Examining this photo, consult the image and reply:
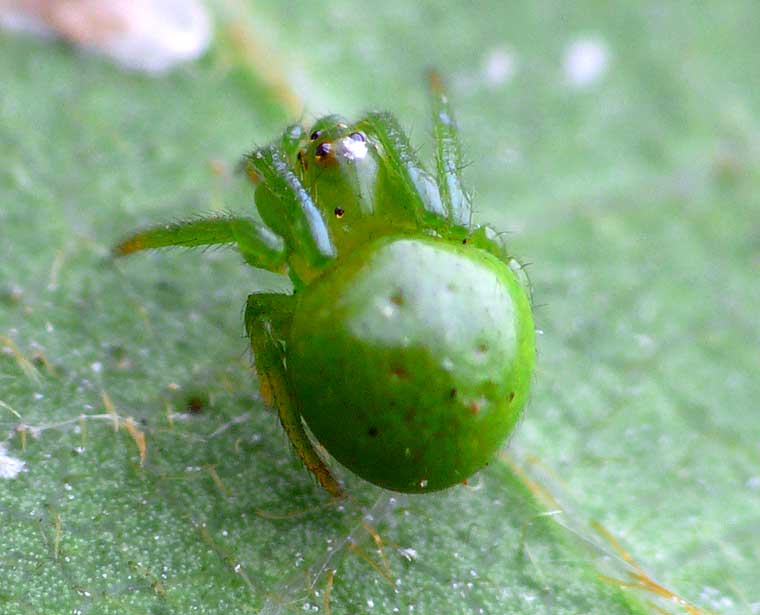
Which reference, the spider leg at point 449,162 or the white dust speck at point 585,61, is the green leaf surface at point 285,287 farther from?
the spider leg at point 449,162

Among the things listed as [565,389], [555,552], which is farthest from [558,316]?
[555,552]

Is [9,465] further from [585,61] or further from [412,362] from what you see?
[585,61]

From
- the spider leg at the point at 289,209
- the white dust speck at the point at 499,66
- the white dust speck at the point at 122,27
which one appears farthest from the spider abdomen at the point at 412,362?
the white dust speck at the point at 499,66

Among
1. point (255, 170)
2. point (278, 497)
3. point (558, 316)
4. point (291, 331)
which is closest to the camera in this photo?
point (291, 331)

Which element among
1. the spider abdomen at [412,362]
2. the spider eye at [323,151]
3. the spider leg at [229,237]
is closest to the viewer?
the spider abdomen at [412,362]

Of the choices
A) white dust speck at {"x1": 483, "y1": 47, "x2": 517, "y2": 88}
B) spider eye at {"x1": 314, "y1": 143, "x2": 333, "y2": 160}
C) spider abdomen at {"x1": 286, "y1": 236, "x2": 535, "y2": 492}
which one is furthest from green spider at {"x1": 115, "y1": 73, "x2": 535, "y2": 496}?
white dust speck at {"x1": 483, "y1": 47, "x2": 517, "y2": 88}

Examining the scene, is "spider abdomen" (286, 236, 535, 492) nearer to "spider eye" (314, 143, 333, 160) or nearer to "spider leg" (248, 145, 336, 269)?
"spider leg" (248, 145, 336, 269)

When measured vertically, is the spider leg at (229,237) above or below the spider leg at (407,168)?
below

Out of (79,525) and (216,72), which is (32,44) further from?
(79,525)
